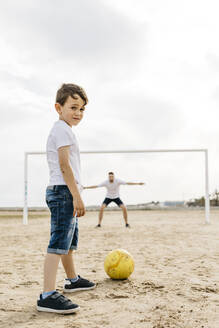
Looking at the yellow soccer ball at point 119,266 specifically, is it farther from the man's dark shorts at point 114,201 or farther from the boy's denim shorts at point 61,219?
the man's dark shorts at point 114,201

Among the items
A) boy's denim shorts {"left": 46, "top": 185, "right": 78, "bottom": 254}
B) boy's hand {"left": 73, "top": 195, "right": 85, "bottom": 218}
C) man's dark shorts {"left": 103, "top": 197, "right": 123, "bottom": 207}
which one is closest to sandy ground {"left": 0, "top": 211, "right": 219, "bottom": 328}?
boy's denim shorts {"left": 46, "top": 185, "right": 78, "bottom": 254}

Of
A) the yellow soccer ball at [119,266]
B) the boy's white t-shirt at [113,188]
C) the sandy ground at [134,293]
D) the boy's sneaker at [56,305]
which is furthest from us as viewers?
the boy's white t-shirt at [113,188]

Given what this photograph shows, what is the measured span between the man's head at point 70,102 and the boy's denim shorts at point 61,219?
1.89ft

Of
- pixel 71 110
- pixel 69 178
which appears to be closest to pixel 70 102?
pixel 71 110

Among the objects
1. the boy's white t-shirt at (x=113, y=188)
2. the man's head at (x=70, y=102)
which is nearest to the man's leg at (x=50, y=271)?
the man's head at (x=70, y=102)

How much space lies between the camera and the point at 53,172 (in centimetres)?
283

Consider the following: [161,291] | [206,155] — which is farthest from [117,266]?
[206,155]

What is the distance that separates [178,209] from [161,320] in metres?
22.3

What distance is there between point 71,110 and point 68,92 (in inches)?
5.7

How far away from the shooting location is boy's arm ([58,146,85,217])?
269 centimetres

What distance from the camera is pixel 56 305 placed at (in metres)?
2.66

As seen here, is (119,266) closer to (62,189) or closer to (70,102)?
(62,189)

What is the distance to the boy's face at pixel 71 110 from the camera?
9.43 ft

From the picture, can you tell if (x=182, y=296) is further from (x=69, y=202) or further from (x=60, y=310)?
(x=69, y=202)
